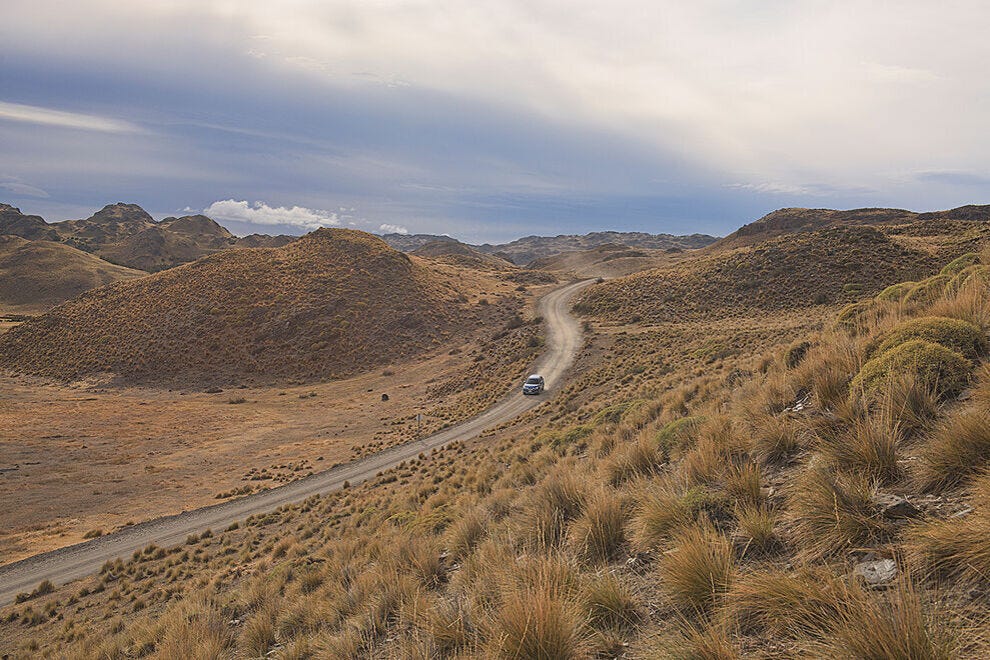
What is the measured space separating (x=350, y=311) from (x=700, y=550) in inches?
2627

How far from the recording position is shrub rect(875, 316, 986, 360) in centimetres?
577

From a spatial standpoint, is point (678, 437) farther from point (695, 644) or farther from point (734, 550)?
point (695, 644)

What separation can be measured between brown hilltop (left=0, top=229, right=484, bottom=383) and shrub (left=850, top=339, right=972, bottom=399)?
2171 inches

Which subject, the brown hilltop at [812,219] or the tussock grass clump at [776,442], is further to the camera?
the brown hilltop at [812,219]

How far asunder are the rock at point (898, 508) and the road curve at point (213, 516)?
77.6ft

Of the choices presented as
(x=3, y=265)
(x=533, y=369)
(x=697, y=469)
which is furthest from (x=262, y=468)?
(x=3, y=265)

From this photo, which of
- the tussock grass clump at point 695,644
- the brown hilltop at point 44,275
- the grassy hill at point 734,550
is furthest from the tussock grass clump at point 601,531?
the brown hilltop at point 44,275

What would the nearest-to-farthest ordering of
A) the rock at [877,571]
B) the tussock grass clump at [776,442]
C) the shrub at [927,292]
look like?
the rock at [877,571], the tussock grass clump at [776,442], the shrub at [927,292]

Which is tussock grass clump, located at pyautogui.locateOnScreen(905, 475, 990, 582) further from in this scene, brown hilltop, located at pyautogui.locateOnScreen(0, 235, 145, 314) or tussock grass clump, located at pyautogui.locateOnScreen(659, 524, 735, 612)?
brown hilltop, located at pyautogui.locateOnScreen(0, 235, 145, 314)

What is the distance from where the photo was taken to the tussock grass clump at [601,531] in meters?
4.88

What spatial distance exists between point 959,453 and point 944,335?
3.32 meters

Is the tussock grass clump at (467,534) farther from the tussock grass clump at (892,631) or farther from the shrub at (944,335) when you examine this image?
the shrub at (944,335)

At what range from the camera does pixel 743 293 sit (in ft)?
166

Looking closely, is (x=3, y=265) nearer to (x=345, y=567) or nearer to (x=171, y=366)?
(x=171, y=366)
